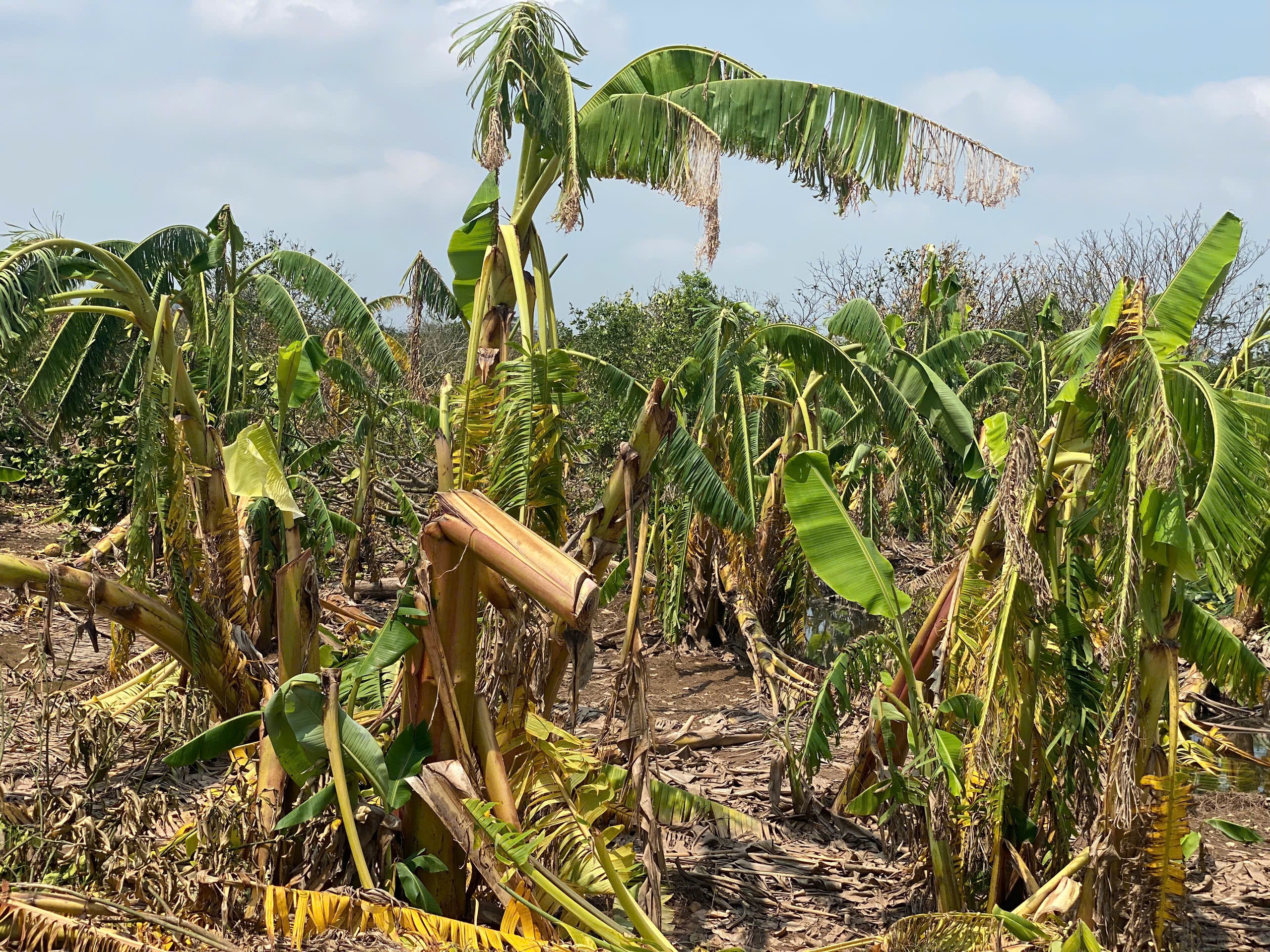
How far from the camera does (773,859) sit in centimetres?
591

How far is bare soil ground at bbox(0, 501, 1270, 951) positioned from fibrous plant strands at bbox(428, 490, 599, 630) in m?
1.38

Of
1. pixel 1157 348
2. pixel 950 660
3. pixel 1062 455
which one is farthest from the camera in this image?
pixel 950 660

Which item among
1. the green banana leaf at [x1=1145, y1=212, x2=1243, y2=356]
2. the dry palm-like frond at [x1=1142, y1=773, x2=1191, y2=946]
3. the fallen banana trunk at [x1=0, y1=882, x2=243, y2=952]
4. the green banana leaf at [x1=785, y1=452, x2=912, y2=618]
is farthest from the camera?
the green banana leaf at [x1=785, y1=452, x2=912, y2=618]

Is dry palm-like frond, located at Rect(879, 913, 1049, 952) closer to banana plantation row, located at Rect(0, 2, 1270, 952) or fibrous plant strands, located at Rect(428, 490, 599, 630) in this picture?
banana plantation row, located at Rect(0, 2, 1270, 952)

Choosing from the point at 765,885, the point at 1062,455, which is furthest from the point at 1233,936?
the point at 1062,455

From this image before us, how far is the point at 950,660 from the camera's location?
16.0 feet

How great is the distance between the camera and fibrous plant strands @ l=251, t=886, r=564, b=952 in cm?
376

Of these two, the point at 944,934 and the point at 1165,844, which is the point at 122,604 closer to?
the point at 944,934

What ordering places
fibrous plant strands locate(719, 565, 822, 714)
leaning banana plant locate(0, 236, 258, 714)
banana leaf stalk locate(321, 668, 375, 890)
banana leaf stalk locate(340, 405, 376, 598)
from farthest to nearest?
banana leaf stalk locate(340, 405, 376, 598), fibrous plant strands locate(719, 565, 822, 714), leaning banana plant locate(0, 236, 258, 714), banana leaf stalk locate(321, 668, 375, 890)

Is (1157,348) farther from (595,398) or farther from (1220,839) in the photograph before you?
(595,398)

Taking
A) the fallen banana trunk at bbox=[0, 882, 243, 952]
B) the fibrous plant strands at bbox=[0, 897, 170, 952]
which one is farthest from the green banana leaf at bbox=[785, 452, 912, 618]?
the fibrous plant strands at bbox=[0, 897, 170, 952]

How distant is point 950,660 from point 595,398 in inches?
505

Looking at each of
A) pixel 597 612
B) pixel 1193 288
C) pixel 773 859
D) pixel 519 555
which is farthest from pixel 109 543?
pixel 1193 288

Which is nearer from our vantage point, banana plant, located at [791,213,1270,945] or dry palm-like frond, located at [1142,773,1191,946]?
banana plant, located at [791,213,1270,945]
